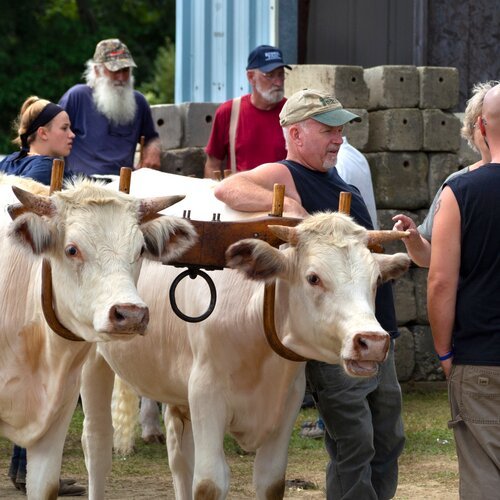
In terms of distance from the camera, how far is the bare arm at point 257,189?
5.90 meters

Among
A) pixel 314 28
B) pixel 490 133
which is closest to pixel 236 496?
pixel 490 133

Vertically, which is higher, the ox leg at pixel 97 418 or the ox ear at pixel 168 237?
the ox ear at pixel 168 237

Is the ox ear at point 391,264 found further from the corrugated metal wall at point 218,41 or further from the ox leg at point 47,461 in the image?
the corrugated metal wall at point 218,41

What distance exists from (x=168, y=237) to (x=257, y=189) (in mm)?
630

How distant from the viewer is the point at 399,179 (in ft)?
35.0

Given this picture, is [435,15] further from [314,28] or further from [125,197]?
[125,197]

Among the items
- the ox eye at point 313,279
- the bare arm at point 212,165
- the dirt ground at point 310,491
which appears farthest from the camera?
the bare arm at point 212,165

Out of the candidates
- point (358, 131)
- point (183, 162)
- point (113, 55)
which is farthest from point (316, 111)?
point (183, 162)

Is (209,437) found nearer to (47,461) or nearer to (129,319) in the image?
(47,461)

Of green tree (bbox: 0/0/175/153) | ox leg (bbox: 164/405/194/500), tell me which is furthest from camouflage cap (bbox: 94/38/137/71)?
green tree (bbox: 0/0/175/153)

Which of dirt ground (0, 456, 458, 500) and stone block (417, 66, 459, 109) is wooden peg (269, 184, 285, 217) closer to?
dirt ground (0, 456, 458, 500)

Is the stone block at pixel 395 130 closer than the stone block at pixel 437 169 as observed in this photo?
Yes

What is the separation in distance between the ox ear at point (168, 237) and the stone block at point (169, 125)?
17.6ft

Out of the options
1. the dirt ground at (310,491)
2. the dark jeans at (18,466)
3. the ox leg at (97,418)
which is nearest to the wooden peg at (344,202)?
the ox leg at (97,418)
